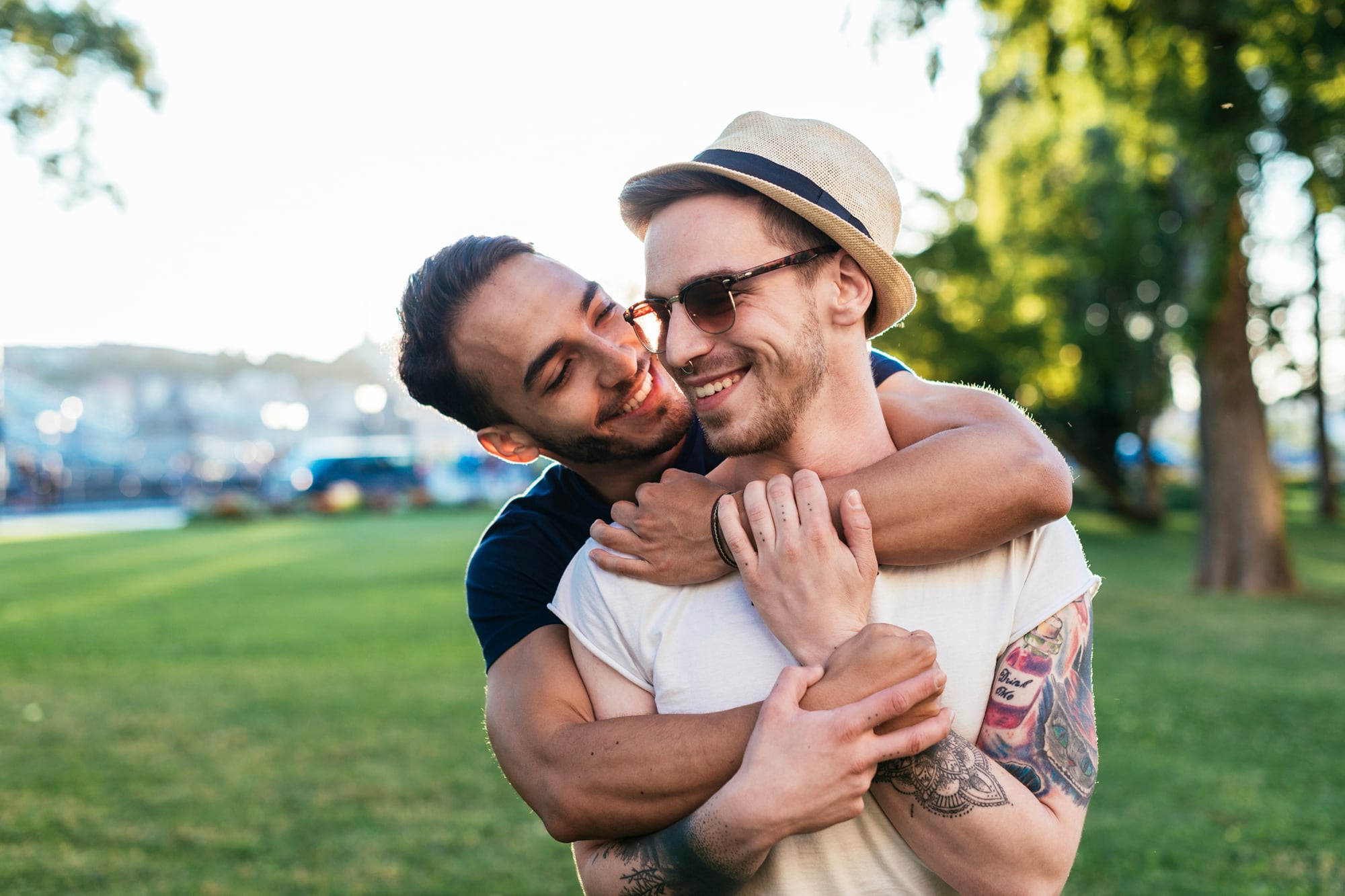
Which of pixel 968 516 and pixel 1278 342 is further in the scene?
pixel 1278 342

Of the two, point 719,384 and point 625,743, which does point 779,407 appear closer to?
point 719,384

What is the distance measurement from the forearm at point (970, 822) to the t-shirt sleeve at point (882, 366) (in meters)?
1.06

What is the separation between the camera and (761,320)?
2.08 m

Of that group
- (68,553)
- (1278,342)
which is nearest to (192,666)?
(1278,342)

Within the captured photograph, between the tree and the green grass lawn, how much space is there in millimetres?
1685

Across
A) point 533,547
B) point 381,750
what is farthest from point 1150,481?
point 533,547

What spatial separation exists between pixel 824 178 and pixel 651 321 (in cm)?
62

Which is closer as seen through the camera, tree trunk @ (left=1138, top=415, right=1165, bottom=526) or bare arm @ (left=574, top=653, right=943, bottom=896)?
bare arm @ (left=574, top=653, right=943, bottom=896)

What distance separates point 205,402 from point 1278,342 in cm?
9558

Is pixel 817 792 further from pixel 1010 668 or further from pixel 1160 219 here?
pixel 1160 219

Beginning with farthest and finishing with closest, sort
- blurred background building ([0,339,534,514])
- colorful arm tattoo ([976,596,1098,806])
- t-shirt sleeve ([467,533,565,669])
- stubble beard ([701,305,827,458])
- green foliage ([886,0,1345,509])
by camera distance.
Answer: blurred background building ([0,339,534,514]) < green foliage ([886,0,1345,509]) < t-shirt sleeve ([467,533,565,669]) < stubble beard ([701,305,827,458]) < colorful arm tattoo ([976,596,1098,806])

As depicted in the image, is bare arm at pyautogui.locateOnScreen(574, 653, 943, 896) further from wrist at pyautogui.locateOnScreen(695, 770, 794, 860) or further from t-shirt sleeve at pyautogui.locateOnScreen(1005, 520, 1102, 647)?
t-shirt sleeve at pyautogui.locateOnScreen(1005, 520, 1102, 647)

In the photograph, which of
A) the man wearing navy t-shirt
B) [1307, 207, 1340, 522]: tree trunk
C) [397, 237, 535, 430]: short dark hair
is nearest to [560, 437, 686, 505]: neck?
the man wearing navy t-shirt

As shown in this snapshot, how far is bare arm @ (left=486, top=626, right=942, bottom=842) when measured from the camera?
1856 mm
